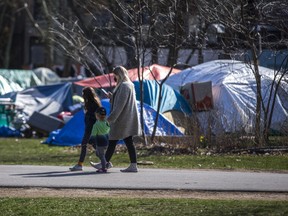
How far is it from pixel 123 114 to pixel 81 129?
369 inches

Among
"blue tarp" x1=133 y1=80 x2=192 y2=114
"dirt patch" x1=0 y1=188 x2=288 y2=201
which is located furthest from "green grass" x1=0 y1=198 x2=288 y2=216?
"blue tarp" x1=133 y1=80 x2=192 y2=114

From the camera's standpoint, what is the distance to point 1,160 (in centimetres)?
1803

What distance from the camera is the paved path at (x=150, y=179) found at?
40.2ft

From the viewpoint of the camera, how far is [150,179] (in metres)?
13.1

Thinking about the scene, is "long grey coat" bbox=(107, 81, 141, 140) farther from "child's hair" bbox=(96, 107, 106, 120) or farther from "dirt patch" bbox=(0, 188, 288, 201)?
"dirt patch" bbox=(0, 188, 288, 201)

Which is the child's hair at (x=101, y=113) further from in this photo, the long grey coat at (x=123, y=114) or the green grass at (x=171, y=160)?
the green grass at (x=171, y=160)

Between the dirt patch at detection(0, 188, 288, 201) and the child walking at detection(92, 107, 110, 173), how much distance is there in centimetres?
200

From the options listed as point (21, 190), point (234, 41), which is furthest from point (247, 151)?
point (21, 190)

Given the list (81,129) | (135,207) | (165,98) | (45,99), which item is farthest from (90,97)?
(45,99)

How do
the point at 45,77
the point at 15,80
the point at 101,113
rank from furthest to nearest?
the point at 45,77 < the point at 15,80 < the point at 101,113

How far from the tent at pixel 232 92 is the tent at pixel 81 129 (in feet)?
3.74

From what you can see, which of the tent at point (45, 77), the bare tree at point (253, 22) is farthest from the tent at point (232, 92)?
the tent at point (45, 77)

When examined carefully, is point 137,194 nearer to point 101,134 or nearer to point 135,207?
point 135,207

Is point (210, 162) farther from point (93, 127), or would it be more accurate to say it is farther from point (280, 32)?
point (280, 32)
